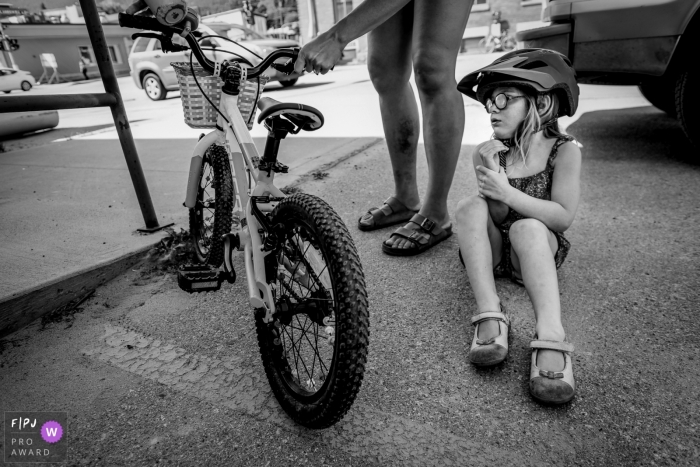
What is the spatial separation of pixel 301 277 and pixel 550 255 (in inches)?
35.0

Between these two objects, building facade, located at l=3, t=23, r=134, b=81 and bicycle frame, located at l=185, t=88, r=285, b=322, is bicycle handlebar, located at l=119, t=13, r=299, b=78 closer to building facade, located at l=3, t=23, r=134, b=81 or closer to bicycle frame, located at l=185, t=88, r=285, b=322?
bicycle frame, located at l=185, t=88, r=285, b=322

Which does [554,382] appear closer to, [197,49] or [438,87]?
[438,87]

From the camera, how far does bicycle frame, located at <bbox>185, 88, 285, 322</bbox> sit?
1.51 metres

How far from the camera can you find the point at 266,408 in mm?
1489

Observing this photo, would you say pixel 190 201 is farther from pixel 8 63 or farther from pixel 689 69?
pixel 8 63

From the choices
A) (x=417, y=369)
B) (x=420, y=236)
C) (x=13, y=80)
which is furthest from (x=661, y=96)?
(x=13, y=80)

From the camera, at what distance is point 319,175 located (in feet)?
12.1

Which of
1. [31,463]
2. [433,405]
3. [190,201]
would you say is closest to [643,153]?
[433,405]

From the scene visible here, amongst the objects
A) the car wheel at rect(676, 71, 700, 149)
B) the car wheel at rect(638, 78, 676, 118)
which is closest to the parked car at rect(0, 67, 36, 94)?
the car wheel at rect(638, 78, 676, 118)

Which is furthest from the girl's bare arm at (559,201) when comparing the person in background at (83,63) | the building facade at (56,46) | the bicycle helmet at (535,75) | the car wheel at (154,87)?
the building facade at (56,46)

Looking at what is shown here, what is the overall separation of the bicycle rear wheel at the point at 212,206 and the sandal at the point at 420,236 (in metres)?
0.85

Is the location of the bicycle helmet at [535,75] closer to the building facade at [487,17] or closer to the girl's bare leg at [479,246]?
the girl's bare leg at [479,246]

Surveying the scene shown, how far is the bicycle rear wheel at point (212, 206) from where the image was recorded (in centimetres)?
209

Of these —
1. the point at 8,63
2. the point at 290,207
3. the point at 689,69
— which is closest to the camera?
the point at 290,207
